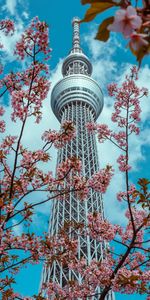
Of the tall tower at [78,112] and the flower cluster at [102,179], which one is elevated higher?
the tall tower at [78,112]

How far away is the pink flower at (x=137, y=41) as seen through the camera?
3.14ft

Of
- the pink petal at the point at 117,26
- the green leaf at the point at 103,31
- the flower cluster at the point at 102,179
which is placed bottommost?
the pink petal at the point at 117,26

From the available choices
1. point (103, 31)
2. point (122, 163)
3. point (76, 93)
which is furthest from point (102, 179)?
point (76, 93)

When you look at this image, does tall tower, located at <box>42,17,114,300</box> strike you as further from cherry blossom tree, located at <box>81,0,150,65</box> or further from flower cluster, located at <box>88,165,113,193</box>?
cherry blossom tree, located at <box>81,0,150,65</box>

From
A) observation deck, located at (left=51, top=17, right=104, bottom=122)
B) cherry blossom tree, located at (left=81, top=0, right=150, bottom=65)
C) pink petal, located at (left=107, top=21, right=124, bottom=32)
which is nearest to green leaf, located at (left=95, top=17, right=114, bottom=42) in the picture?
cherry blossom tree, located at (left=81, top=0, right=150, bottom=65)

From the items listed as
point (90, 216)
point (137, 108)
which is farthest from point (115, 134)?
→ point (90, 216)

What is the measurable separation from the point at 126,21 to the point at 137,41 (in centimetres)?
7

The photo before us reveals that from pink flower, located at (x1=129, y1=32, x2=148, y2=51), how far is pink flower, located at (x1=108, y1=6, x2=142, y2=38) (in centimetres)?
2

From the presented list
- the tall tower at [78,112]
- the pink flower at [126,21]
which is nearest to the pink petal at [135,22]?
the pink flower at [126,21]

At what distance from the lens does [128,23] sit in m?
0.94

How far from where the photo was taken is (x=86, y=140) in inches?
2048

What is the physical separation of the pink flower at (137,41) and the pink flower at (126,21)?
0.02 meters

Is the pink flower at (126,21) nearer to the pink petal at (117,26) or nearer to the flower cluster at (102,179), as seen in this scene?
the pink petal at (117,26)

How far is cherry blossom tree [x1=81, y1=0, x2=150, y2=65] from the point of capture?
0.94 m
